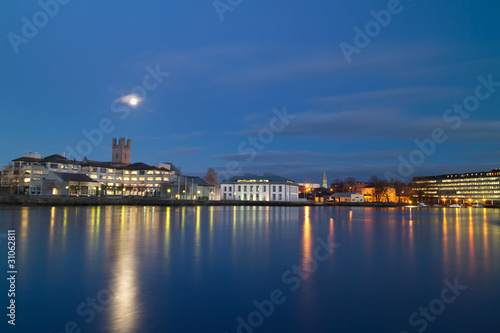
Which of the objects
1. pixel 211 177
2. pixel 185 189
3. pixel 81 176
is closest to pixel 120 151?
pixel 211 177

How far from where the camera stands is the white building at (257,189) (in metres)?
115

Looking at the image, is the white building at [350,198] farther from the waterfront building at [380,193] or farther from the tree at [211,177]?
the tree at [211,177]

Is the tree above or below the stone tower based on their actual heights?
below

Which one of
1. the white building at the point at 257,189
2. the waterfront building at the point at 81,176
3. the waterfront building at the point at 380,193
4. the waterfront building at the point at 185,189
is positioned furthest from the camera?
the waterfront building at the point at 380,193

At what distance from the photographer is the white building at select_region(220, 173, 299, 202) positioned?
376 feet

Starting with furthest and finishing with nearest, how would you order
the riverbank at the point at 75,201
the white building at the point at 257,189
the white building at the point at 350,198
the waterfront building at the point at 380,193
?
the white building at the point at 350,198, the waterfront building at the point at 380,193, the white building at the point at 257,189, the riverbank at the point at 75,201

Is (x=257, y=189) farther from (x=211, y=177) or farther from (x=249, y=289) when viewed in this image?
(x=249, y=289)

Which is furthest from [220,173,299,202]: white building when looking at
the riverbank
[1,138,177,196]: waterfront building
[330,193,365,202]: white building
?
[330,193,365,202]: white building

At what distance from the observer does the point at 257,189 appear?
381 feet

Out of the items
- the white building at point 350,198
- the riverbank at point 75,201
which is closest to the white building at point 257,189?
the riverbank at point 75,201

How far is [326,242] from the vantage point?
1992cm

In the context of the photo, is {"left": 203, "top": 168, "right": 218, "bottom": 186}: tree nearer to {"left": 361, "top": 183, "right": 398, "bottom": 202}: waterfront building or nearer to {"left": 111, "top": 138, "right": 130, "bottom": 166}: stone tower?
{"left": 111, "top": 138, "right": 130, "bottom": 166}: stone tower

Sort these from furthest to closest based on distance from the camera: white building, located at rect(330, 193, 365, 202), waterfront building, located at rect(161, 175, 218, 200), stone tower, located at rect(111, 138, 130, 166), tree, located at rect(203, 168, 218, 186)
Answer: stone tower, located at rect(111, 138, 130, 166) < white building, located at rect(330, 193, 365, 202) < tree, located at rect(203, 168, 218, 186) < waterfront building, located at rect(161, 175, 218, 200)

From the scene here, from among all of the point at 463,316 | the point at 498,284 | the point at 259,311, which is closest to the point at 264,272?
the point at 259,311
